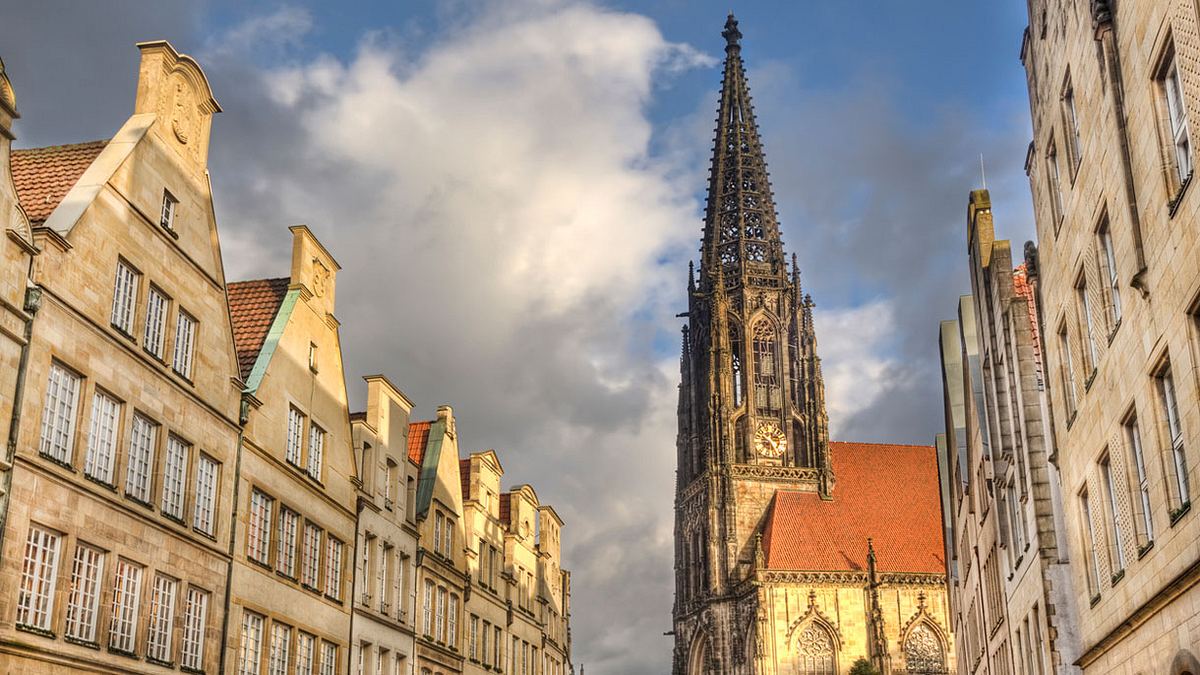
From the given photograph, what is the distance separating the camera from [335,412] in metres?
30.7

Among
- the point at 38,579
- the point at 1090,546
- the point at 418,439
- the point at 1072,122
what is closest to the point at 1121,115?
the point at 1072,122

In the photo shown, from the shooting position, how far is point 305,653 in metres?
27.6

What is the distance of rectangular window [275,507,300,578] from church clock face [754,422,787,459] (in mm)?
72695

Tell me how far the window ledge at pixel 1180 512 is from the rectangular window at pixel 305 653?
1808 centimetres

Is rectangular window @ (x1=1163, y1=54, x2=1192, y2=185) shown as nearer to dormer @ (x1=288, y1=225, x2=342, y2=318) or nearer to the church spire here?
dormer @ (x1=288, y1=225, x2=342, y2=318)

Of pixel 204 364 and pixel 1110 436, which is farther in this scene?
pixel 204 364

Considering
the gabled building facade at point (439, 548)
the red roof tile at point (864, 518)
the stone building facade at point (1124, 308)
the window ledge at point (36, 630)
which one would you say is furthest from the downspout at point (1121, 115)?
the red roof tile at point (864, 518)

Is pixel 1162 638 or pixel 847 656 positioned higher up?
pixel 847 656

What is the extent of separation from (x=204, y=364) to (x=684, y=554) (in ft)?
256

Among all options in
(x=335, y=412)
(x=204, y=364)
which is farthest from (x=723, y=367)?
(x=204, y=364)

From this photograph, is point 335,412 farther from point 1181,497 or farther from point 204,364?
point 1181,497

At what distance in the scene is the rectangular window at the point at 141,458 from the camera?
21.1 meters

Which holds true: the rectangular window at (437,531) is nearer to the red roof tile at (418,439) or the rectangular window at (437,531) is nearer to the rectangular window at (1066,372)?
the red roof tile at (418,439)

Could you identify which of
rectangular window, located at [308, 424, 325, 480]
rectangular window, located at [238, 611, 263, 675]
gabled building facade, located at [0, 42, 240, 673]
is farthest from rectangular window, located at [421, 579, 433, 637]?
gabled building facade, located at [0, 42, 240, 673]
